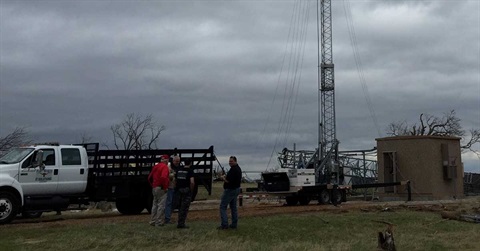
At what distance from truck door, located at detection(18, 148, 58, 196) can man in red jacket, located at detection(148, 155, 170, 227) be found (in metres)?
4.19

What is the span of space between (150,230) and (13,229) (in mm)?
3862

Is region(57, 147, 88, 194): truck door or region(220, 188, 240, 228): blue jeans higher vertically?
region(57, 147, 88, 194): truck door

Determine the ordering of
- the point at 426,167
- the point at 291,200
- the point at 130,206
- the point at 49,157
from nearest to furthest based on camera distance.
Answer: the point at 49,157 → the point at 130,206 → the point at 291,200 → the point at 426,167

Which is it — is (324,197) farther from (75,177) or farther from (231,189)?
(231,189)

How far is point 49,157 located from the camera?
17906 mm

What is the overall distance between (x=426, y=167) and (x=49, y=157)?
19539mm

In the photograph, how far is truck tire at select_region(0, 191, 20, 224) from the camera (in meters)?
16.2

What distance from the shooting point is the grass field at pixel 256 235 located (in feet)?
41.0

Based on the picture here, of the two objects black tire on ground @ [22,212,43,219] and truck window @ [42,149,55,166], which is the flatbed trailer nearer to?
black tire on ground @ [22,212,43,219]

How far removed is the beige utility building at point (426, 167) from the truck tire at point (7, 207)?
2023 cm

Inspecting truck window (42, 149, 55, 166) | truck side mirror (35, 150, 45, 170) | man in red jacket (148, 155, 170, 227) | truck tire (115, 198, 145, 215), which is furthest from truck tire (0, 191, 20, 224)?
truck tire (115, 198, 145, 215)

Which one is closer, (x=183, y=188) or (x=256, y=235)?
(x=256, y=235)

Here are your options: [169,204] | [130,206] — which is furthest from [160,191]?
[130,206]

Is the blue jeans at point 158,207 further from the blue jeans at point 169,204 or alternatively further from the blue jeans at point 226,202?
the blue jeans at point 226,202
